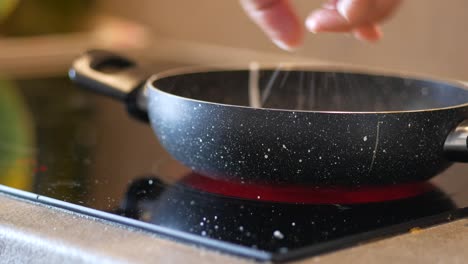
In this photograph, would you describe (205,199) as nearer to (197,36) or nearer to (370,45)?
(370,45)

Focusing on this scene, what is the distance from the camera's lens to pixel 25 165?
0.69 m

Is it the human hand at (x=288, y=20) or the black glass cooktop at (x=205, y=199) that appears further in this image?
the human hand at (x=288, y=20)

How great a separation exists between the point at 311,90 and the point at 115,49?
84 centimetres

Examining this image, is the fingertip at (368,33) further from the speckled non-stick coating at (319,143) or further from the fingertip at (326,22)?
the speckled non-stick coating at (319,143)

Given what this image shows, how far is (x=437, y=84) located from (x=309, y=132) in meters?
0.23

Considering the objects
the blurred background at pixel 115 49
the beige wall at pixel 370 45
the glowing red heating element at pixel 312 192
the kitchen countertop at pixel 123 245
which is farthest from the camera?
the beige wall at pixel 370 45

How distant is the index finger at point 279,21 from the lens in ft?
2.47

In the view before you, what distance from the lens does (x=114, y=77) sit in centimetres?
75

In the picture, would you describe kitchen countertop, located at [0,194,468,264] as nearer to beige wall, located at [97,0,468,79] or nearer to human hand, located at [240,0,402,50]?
human hand, located at [240,0,402,50]

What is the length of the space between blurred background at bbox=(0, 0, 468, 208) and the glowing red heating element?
8cm

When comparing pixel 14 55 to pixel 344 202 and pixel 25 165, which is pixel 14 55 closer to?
pixel 25 165

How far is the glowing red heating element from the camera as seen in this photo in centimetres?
57

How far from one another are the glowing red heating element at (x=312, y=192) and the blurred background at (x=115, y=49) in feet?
0.27

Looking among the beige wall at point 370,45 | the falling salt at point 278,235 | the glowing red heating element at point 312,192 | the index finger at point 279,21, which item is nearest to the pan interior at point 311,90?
the index finger at point 279,21
